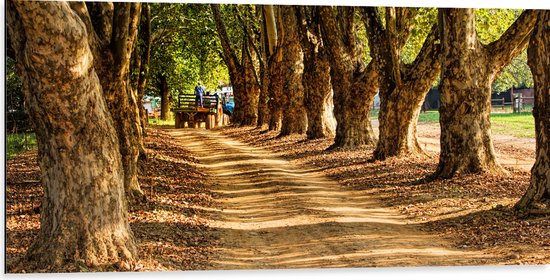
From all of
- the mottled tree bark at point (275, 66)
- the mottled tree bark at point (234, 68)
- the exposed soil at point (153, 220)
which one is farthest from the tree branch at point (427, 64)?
the mottled tree bark at point (234, 68)

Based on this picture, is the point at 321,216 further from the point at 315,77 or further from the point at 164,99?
the point at 164,99

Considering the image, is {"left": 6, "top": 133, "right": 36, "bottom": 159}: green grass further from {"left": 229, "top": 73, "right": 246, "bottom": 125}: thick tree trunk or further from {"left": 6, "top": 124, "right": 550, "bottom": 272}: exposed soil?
{"left": 229, "top": 73, "right": 246, "bottom": 125}: thick tree trunk

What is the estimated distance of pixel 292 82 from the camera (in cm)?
1988

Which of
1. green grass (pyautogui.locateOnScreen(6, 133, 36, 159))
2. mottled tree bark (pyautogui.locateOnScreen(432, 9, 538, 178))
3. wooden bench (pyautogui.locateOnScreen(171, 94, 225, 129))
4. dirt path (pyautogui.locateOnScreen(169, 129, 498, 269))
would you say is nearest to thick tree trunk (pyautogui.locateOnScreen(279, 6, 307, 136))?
wooden bench (pyautogui.locateOnScreen(171, 94, 225, 129))

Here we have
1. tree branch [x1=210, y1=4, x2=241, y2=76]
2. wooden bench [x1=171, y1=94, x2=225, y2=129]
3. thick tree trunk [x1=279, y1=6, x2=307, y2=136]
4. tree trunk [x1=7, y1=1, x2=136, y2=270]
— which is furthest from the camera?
wooden bench [x1=171, y1=94, x2=225, y2=129]

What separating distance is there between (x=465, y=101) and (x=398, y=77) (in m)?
2.24

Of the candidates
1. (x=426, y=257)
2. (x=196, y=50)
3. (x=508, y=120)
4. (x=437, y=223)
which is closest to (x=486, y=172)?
(x=508, y=120)

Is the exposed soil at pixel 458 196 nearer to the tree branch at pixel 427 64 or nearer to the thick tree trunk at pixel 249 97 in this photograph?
the tree branch at pixel 427 64

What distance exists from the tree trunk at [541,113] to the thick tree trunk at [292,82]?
11.2 metres

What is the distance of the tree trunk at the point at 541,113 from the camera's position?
8273 mm

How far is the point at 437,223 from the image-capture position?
8.77 m

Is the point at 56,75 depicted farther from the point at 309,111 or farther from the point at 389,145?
the point at 309,111

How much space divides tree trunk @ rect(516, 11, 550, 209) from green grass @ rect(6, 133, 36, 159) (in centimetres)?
437

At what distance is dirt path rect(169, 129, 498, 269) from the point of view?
7.48 meters
